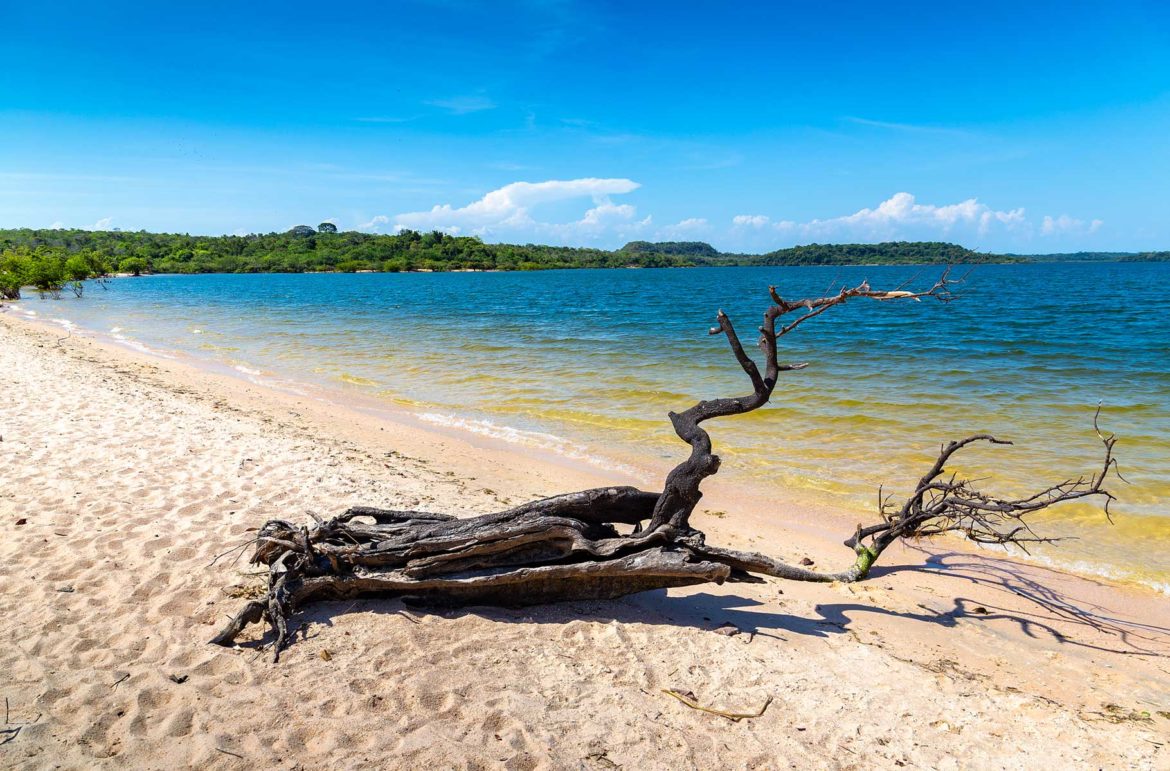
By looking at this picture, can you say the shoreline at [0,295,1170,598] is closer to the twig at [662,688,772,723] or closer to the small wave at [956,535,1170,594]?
the small wave at [956,535,1170,594]

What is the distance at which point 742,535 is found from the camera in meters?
7.13

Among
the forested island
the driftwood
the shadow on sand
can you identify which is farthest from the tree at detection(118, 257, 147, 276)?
the shadow on sand

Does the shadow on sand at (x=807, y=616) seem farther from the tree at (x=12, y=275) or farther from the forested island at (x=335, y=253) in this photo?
the forested island at (x=335, y=253)

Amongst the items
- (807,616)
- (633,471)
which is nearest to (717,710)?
(807,616)

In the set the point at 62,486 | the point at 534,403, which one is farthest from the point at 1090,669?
the point at 534,403

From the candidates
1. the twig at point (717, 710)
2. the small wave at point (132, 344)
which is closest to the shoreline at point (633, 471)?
the twig at point (717, 710)

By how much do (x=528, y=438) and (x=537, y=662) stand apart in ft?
22.7

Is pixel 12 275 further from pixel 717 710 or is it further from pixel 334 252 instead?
pixel 334 252

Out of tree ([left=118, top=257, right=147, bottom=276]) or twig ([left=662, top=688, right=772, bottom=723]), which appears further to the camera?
tree ([left=118, top=257, right=147, bottom=276])

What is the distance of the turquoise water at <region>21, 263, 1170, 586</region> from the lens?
358 inches

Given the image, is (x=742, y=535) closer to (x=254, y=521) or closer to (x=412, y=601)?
(x=412, y=601)

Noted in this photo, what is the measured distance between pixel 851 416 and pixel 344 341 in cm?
1950

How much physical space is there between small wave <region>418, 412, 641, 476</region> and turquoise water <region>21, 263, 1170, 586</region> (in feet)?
0.19

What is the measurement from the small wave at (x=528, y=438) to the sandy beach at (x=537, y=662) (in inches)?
102
